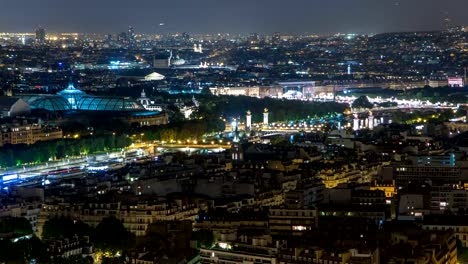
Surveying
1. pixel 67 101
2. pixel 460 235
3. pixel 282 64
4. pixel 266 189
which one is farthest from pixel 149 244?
pixel 282 64

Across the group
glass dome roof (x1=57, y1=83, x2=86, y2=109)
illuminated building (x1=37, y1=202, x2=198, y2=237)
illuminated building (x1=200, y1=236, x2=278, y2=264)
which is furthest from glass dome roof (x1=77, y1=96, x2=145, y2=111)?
illuminated building (x1=200, y1=236, x2=278, y2=264)

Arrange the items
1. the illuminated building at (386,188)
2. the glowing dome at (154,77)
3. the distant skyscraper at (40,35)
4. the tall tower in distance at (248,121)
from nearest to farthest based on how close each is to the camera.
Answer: the illuminated building at (386,188) < the tall tower in distance at (248,121) < the glowing dome at (154,77) < the distant skyscraper at (40,35)

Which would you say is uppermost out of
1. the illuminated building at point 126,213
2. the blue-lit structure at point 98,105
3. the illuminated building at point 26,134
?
the blue-lit structure at point 98,105

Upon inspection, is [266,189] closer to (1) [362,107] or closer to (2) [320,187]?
(2) [320,187]

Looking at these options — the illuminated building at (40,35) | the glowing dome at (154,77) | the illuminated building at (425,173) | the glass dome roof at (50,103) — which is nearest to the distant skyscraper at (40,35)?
the illuminated building at (40,35)

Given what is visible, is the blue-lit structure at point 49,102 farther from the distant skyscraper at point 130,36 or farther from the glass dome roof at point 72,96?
the distant skyscraper at point 130,36

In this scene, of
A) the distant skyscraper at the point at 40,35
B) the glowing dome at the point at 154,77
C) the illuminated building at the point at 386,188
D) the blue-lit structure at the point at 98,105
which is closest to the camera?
the illuminated building at the point at 386,188

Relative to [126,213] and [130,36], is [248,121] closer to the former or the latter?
[126,213]

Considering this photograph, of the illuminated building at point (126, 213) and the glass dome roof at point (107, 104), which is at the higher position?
the glass dome roof at point (107, 104)
